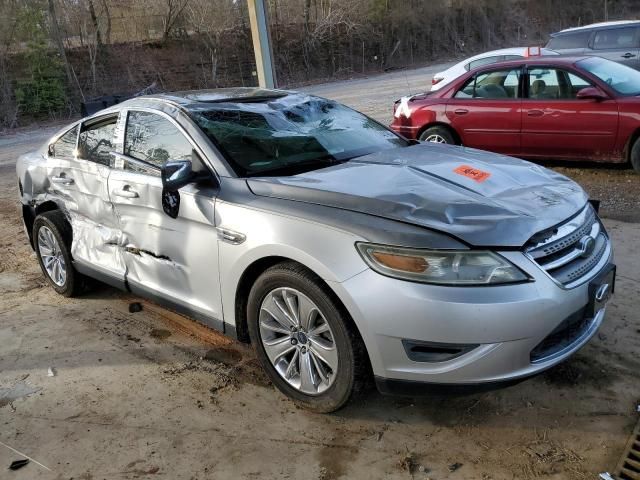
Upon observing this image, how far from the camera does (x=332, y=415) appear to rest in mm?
3105

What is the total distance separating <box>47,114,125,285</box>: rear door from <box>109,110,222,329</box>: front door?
0.16 metres

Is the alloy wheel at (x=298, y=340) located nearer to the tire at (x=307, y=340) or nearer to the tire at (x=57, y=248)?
the tire at (x=307, y=340)

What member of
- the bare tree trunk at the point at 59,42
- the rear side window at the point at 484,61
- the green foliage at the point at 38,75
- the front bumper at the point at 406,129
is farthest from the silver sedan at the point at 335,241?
the bare tree trunk at the point at 59,42

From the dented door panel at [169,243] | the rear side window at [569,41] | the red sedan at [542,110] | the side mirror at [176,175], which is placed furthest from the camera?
the rear side window at [569,41]

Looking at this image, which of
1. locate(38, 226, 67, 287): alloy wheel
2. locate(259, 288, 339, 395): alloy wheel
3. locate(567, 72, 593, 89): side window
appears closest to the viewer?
locate(259, 288, 339, 395): alloy wheel

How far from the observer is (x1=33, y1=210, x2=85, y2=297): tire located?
4.72 metres

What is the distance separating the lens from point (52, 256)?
503 centimetres

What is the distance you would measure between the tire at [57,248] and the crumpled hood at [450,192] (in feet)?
7.29

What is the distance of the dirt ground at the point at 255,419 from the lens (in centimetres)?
273

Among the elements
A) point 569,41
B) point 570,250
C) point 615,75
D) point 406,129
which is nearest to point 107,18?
point 569,41

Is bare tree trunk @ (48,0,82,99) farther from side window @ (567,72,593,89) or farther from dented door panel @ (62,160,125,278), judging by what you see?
dented door panel @ (62,160,125,278)

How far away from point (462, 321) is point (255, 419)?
1.27 meters

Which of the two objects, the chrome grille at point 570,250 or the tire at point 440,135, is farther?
the tire at point 440,135

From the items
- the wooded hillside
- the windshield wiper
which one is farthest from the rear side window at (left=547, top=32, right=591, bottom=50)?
the wooded hillside
